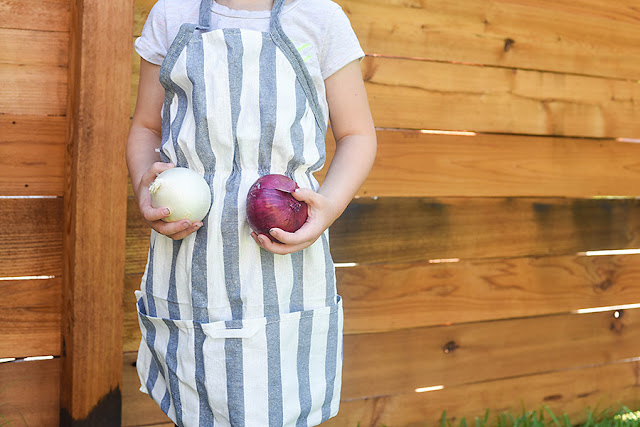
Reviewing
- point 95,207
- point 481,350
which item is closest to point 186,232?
point 95,207

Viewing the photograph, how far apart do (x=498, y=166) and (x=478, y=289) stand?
383 millimetres

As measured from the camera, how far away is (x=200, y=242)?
952 mm

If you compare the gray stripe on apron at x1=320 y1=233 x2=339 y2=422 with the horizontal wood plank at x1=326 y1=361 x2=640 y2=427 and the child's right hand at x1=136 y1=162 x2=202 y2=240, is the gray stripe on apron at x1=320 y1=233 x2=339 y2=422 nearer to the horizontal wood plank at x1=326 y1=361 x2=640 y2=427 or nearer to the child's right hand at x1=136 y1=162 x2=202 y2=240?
the child's right hand at x1=136 y1=162 x2=202 y2=240

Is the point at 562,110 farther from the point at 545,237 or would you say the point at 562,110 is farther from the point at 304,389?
the point at 304,389

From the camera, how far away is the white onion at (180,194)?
87 centimetres

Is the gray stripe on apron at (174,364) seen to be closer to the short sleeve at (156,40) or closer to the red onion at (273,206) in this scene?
the red onion at (273,206)

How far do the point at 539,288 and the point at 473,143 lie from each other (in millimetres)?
536

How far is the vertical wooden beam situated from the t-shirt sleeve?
0.62 meters

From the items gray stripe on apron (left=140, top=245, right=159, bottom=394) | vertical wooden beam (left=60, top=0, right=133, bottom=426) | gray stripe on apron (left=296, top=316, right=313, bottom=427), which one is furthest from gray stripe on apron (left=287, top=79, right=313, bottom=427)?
vertical wooden beam (left=60, top=0, right=133, bottom=426)

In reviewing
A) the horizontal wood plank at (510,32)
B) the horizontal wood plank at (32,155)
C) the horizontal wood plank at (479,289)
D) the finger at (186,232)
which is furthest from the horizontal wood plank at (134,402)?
the horizontal wood plank at (510,32)

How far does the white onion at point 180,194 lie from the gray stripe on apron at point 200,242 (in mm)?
57

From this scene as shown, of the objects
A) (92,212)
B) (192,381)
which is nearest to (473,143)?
(92,212)

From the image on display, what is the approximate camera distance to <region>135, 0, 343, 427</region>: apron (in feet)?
3.09

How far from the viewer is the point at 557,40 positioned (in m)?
2.03
